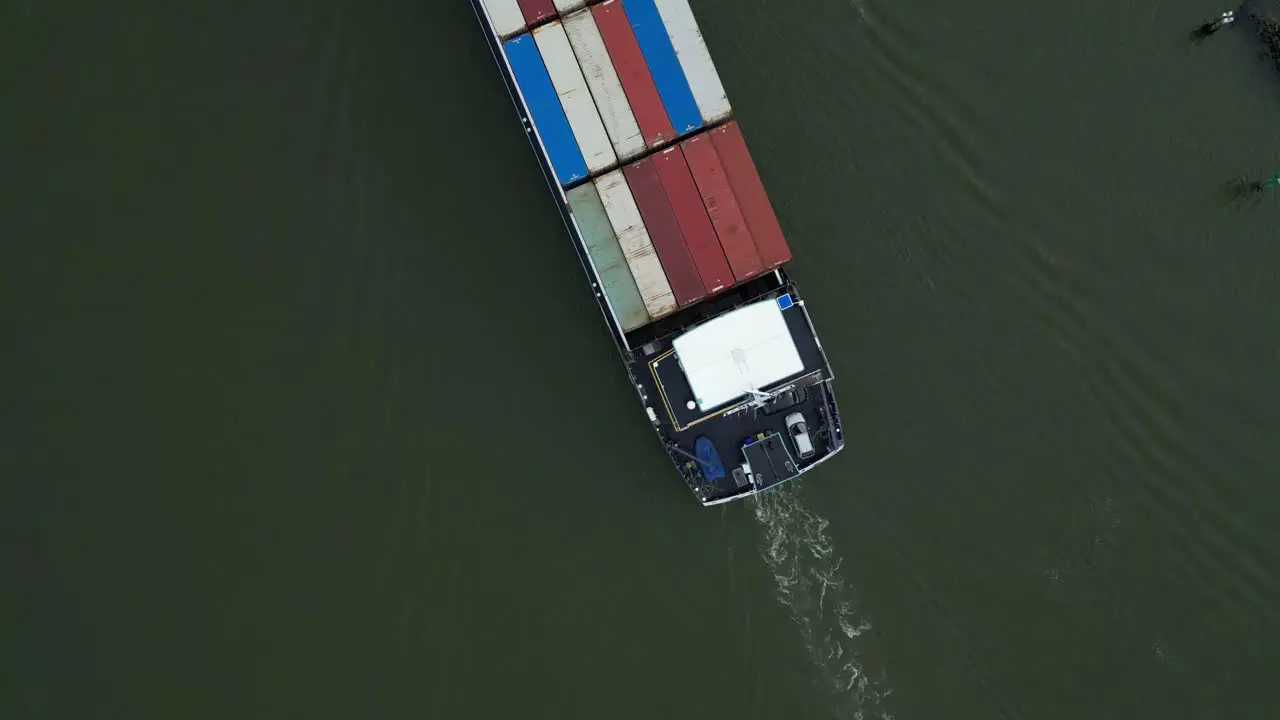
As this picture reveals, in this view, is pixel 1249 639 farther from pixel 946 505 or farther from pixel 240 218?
pixel 240 218

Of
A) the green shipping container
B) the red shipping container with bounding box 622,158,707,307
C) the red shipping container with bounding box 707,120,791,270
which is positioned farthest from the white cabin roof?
the green shipping container

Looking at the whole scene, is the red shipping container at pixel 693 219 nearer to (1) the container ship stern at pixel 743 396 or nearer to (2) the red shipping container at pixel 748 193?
(2) the red shipping container at pixel 748 193

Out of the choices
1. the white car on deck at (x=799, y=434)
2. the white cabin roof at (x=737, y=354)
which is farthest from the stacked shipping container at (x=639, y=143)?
the white car on deck at (x=799, y=434)

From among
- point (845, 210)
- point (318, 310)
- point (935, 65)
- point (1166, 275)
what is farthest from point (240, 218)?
point (1166, 275)

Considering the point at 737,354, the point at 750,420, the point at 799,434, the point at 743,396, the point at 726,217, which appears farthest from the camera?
the point at 750,420

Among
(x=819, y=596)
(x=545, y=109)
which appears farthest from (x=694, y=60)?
(x=819, y=596)

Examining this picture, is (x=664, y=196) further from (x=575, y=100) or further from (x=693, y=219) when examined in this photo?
(x=575, y=100)

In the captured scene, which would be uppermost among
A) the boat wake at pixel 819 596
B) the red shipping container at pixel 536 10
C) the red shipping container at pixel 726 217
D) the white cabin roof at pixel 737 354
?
the red shipping container at pixel 536 10
